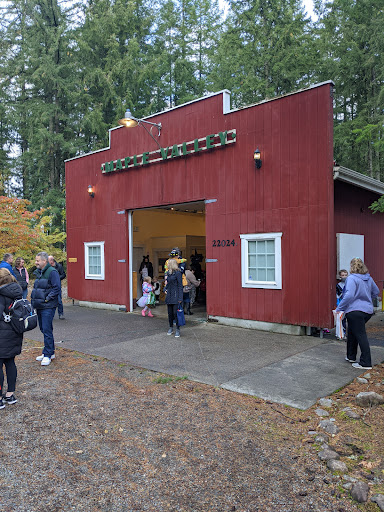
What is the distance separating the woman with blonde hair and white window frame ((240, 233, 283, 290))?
2639 millimetres

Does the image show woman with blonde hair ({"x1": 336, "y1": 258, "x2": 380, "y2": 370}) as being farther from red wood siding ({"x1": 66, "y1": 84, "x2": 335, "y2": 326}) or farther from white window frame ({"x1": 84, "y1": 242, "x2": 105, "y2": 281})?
white window frame ({"x1": 84, "y1": 242, "x2": 105, "y2": 281})

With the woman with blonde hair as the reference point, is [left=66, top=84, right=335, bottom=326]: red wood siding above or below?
above

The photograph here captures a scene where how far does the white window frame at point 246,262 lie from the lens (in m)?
8.47

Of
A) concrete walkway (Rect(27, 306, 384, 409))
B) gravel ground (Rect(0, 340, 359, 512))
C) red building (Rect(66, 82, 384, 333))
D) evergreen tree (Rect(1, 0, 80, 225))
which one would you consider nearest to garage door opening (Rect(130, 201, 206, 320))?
red building (Rect(66, 82, 384, 333))

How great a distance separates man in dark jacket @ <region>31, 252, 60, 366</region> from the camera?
5977 mm

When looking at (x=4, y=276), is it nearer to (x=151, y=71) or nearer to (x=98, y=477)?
(x=98, y=477)

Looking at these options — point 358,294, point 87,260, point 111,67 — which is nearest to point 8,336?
point 358,294

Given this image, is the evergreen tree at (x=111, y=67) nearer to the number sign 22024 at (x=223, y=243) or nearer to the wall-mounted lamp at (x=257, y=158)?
the number sign 22024 at (x=223, y=243)

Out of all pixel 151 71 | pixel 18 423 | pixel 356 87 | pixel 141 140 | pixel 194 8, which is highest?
pixel 194 8

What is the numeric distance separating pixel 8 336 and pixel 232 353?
12.4 feet

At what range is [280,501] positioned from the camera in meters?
2.69

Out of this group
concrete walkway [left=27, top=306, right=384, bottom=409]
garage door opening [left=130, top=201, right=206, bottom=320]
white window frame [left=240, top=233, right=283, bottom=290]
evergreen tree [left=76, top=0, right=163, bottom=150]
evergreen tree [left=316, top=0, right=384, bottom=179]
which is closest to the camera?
concrete walkway [left=27, top=306, right=384, bottom=409]

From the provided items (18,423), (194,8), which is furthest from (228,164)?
(194,8)

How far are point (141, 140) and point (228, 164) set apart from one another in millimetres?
3377
